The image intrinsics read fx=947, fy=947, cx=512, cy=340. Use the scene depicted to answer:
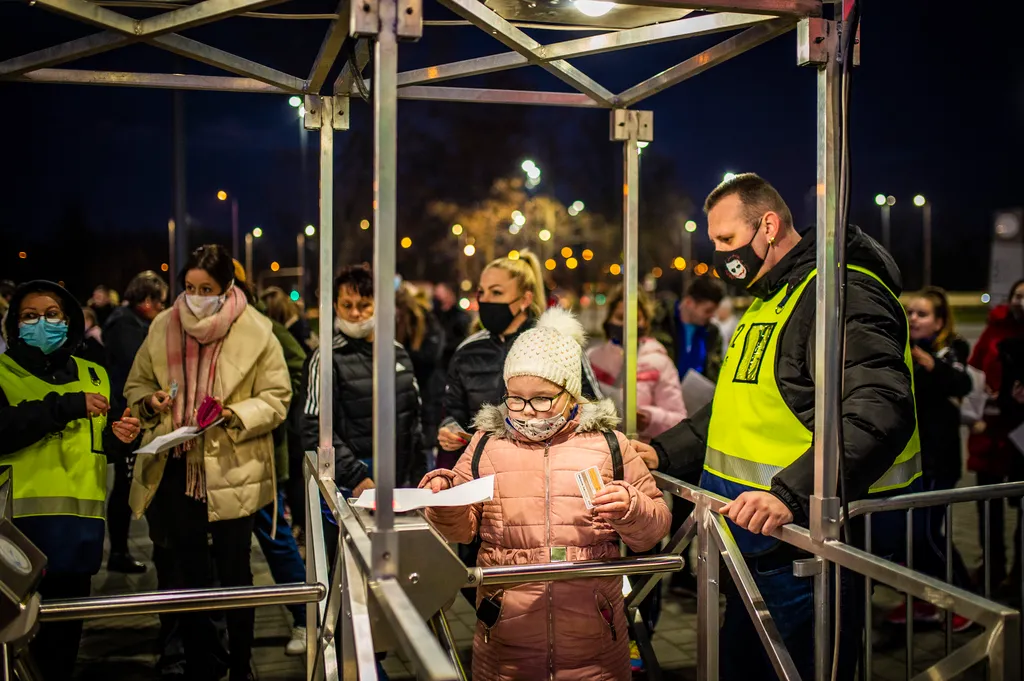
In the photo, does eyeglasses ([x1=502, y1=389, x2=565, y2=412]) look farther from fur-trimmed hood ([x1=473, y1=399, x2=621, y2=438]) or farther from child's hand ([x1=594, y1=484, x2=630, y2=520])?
child's hand ([x1=594, y1=484, x2=630, y2=520])

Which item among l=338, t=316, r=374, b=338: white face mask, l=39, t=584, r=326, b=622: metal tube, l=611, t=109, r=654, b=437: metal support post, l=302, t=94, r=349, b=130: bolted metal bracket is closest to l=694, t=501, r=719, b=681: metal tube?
l=611, t=109, r=654, b=437: metal support post

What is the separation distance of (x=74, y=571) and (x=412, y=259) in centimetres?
3348

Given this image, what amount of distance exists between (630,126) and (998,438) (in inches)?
175

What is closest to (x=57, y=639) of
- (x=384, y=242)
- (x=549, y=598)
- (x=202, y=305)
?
(x=202, y=305)

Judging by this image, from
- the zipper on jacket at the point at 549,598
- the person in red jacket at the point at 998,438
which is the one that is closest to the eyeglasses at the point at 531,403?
the zipper on jacket at the point at 549,598

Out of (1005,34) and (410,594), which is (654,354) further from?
(1005,34)

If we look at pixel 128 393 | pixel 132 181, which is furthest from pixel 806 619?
pixel 132 181

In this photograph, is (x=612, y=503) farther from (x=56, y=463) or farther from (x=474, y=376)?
(x=56, y=463)

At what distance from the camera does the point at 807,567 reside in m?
2.80

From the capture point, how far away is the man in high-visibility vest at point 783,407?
300 cm

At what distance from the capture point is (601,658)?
11.4 ft

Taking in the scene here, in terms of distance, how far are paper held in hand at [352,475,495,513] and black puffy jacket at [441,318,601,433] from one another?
2129mm

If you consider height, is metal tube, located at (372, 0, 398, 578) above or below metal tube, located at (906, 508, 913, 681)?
above

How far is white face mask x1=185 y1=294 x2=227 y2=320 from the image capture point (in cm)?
488
